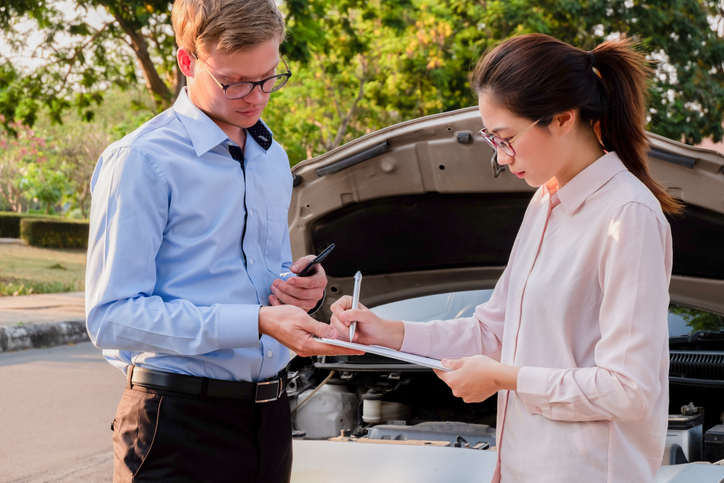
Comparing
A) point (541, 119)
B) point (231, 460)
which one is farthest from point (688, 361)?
point (231, 460)

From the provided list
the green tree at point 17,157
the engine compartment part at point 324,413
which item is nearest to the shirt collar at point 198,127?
the engine compartment part at point 324,413

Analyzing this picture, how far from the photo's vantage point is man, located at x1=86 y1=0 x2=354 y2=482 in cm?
160

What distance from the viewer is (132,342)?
1604 millimetres

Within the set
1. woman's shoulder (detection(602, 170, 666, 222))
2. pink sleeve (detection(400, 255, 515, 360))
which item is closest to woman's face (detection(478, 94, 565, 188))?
woman's shoulder (detection(602, 170, 666, 222))

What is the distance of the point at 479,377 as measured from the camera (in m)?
1.52

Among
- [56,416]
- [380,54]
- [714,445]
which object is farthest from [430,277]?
[380,54]

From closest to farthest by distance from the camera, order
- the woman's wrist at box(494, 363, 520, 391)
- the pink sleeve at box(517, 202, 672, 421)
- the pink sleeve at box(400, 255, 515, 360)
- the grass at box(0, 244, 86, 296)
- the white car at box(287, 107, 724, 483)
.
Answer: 1. the pink sleeve at box(517, 202, 672, 421)
2. the woman's wrist at box(494, 363, 520, 391)
3. the pink sleeve at box(400, 255, 515, 360)
4. the white car at box(287, 107, 724, 483)
5. the grass at box(0, 244, 86, 296)

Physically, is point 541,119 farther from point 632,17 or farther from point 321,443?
point 632,17

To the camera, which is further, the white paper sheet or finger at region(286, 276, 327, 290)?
finger at region(286, 276, 327, 290)

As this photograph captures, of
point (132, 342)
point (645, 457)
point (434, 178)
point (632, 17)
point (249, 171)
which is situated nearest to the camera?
point (645, 457)

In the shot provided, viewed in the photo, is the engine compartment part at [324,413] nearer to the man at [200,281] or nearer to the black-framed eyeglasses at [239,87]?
the man at [200,281]

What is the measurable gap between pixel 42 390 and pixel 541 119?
570 centimetres

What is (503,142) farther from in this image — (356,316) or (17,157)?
(17,157)

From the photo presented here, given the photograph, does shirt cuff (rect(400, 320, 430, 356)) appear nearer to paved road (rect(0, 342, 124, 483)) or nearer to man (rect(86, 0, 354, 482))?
man (rect(86, 0, 354, 482))
